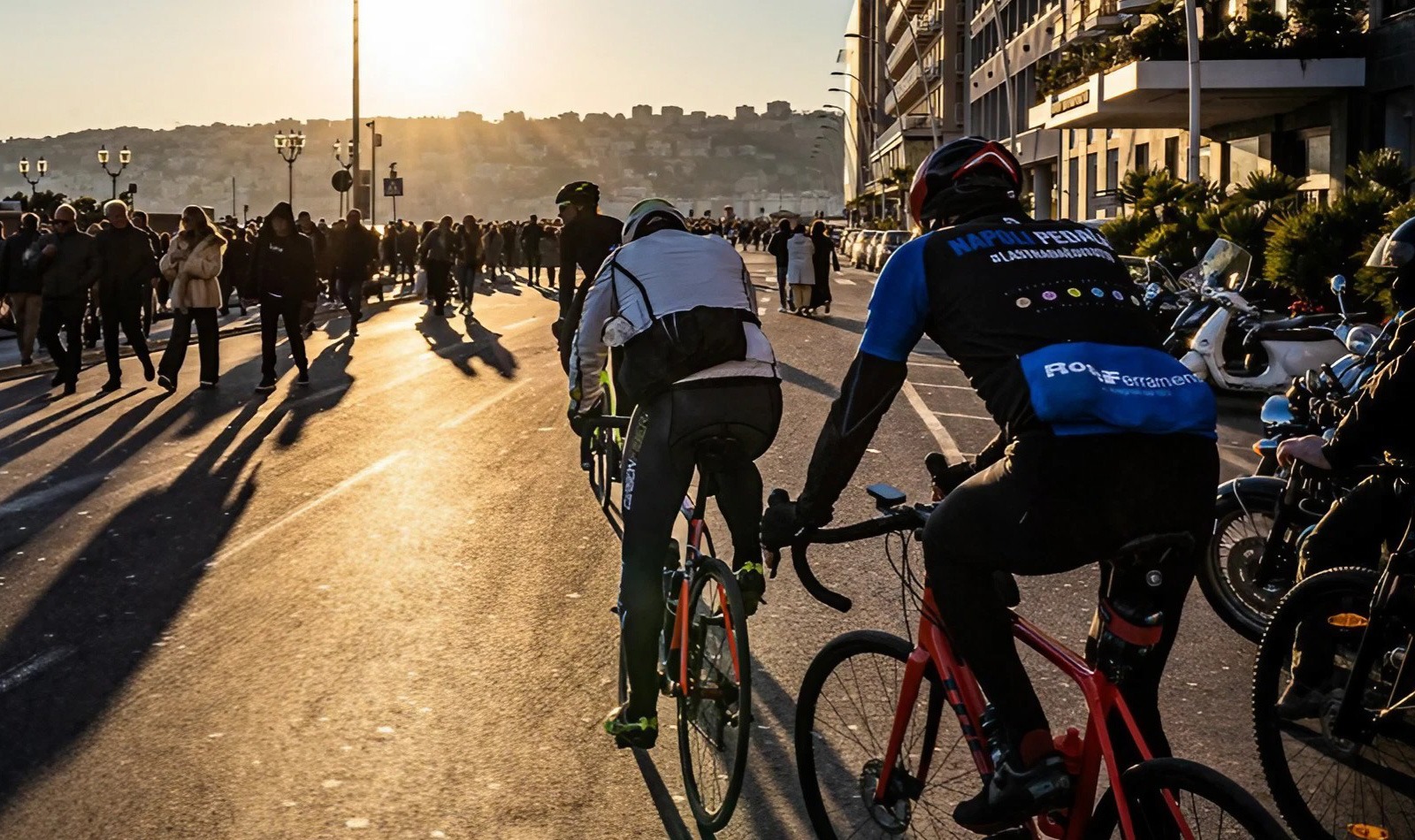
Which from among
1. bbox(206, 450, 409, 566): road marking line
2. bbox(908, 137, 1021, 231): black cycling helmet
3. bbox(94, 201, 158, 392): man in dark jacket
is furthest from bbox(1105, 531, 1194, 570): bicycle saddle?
bbox(94, 201, 158, 392): man in dark jacket

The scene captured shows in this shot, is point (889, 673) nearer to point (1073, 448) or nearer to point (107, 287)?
point (1073, 448)

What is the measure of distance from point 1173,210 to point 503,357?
1077 cm

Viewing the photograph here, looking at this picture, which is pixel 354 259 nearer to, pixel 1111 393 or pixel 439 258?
pixel 439 258

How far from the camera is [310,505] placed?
33.3 feet

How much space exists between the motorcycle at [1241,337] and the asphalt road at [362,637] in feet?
9.85

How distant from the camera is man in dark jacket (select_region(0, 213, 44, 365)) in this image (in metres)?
18.7

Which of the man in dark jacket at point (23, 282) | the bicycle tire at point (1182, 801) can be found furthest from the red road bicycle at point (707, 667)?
the man in dark jacket at point (23, 282)

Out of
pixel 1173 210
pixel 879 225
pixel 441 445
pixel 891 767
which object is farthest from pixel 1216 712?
pixel 879 225

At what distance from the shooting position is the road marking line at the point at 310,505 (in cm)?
866

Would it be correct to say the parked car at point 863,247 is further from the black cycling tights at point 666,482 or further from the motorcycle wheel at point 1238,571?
the black cycling tights at point 666,482

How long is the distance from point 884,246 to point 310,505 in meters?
47.1

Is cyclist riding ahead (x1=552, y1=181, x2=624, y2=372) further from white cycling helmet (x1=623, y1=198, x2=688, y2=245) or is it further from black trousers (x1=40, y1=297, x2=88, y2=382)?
black trousers (x1=40, y1=297, x2=88, y2=382)

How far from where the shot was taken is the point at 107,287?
16734mm

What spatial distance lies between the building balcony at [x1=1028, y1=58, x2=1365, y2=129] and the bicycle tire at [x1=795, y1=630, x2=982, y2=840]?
1164 inches
